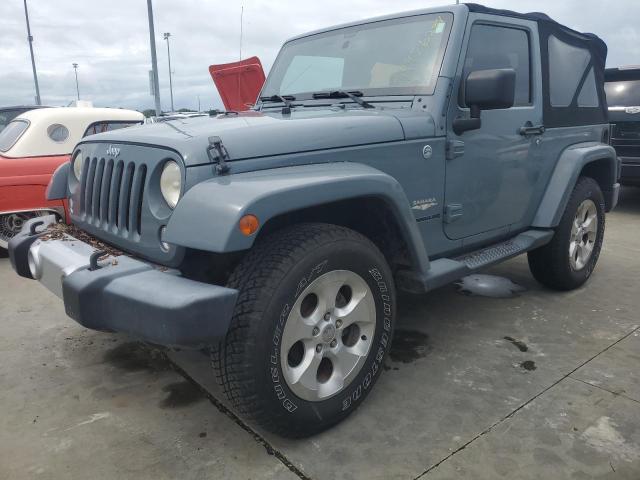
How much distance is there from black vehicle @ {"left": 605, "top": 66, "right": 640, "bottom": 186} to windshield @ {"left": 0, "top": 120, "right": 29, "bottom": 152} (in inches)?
287

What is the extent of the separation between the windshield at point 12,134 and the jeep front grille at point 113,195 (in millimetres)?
3477

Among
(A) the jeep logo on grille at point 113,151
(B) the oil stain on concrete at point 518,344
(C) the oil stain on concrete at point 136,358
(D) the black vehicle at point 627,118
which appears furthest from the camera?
(D) the black vehicle at point 627,118

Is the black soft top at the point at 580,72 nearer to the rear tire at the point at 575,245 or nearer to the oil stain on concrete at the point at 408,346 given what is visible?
the rear tire at the point at 575,245

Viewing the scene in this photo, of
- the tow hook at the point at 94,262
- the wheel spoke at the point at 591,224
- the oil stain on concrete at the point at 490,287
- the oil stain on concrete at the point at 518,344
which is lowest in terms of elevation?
the oil stain on concrete at the point at 490,287

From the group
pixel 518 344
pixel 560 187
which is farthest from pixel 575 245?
pixel 518 344

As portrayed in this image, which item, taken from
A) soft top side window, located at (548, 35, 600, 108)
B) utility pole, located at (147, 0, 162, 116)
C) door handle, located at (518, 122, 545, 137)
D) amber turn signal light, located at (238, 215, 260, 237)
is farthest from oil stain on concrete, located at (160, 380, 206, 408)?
utility pole, located at (147, 0, 162, 116)

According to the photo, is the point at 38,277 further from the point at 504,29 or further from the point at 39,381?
the point at 504,29

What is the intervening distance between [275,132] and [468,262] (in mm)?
1487

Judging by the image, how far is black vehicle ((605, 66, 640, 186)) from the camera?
721 cm

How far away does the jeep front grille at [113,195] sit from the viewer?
2328 mm

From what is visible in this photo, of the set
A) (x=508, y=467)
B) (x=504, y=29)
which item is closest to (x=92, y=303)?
(x=508, y=467)

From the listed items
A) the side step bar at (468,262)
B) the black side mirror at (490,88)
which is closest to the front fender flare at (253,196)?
the side step bar at (468,262)

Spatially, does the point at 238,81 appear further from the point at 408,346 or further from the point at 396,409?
the point at 396,409

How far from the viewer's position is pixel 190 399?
2713 millimetres
